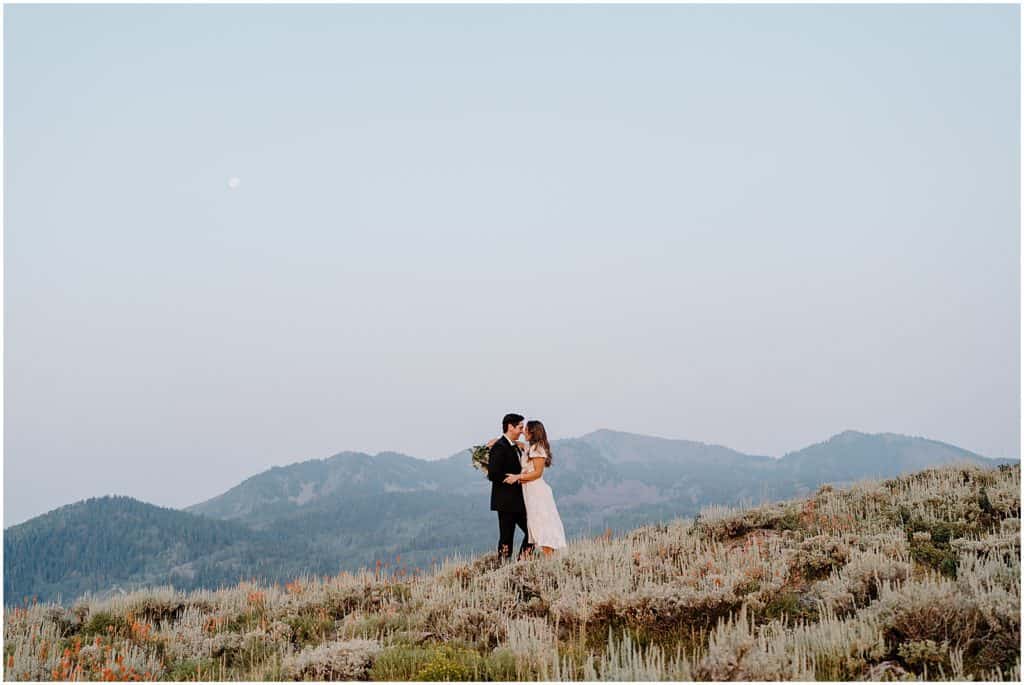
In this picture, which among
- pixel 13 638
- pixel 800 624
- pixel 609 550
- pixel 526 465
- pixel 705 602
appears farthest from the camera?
pixel 526 465

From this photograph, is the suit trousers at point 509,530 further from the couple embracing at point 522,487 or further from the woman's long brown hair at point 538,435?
the woman's long brown hair at point 538,435

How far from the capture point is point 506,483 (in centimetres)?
1270

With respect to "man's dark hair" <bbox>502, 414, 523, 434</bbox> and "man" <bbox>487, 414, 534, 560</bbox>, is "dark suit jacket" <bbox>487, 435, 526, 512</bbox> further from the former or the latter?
"man's dark hair" <bbox>502, 414, 523, 434</bbox>

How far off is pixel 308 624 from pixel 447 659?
3251mm

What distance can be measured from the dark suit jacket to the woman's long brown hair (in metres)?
0.34

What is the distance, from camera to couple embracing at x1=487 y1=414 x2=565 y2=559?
12727 mm

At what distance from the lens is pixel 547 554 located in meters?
12.6

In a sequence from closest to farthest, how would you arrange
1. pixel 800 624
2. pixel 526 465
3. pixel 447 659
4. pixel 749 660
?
pixel 749 660 → pixel 447 659 → pixel 800 624 → pixel 526 465

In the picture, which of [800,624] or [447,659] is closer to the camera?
[447,659]

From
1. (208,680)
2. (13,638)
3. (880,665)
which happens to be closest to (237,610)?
(13,638)

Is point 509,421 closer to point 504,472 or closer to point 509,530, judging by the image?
point 504,472

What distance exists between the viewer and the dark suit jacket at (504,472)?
41.6 feet

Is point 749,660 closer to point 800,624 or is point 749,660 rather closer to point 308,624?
point 800,624

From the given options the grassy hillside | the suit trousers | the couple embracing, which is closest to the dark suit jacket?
the couple embracing
